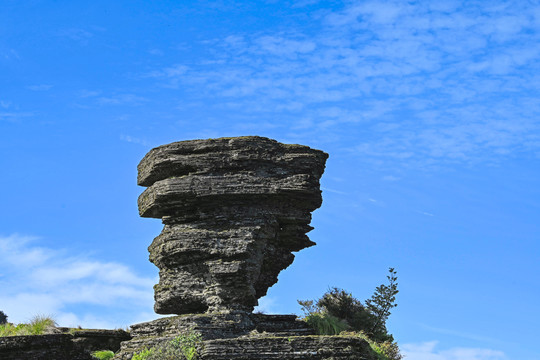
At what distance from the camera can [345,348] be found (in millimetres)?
29172

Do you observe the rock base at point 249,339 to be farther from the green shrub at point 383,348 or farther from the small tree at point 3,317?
the small tree at point 3,317

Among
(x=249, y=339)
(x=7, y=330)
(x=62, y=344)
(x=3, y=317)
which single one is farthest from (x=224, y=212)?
(x=3, y=317)

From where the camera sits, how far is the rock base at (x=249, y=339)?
94.5 feet

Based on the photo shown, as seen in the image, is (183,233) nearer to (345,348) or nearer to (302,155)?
(302,155)

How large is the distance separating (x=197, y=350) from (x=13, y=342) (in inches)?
358

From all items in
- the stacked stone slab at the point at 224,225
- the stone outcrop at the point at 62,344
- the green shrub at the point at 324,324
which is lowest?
the stone outcrop at the point at 62,344

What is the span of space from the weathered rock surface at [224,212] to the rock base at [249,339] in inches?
42.3

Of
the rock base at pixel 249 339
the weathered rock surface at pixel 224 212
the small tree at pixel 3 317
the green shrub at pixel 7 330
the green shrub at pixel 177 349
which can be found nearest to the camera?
the rock base at pixel 249 339

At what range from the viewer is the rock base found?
28.8 m

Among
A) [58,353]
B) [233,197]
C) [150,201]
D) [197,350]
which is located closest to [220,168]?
[233,197]

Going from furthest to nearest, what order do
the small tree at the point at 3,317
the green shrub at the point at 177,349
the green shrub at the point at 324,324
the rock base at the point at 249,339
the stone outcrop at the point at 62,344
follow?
the small tree at the point at 3,317 < the green shrub at the point at 324,324 < the stone outcrop at the point at 62,344 < the green shrub at the point at 177,349 < the rock base at the point at 249,339

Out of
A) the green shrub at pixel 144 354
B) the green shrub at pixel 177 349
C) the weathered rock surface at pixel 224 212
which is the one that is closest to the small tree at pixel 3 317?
the weathered rock surface at pixel 224 212

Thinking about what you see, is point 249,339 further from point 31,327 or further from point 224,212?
point 31,327

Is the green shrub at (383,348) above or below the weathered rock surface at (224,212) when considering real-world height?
below
